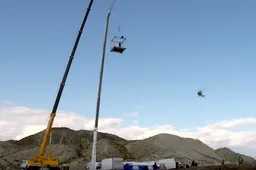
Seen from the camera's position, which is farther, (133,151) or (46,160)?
(133,151)

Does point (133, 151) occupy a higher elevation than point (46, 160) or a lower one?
higher

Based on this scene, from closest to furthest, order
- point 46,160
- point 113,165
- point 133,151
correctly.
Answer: point 46,160, point 113,165, point 133,151

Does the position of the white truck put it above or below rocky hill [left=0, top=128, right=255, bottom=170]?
below

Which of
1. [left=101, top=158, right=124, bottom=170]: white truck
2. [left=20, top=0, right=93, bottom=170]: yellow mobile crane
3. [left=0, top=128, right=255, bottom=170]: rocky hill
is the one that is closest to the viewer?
[left=20, top=0, right=93, bottom=170]: yellow mobile crane

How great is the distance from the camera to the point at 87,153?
387ft

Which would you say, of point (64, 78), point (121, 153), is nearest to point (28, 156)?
point (121, 153)

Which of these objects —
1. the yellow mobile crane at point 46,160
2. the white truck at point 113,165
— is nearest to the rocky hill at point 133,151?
the white truck at point 113,165

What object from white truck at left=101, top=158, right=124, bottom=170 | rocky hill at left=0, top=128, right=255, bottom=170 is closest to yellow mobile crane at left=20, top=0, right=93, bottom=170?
white truck at left=101, top=158, right=124, bottom=170

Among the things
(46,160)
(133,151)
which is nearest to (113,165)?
(46,160)

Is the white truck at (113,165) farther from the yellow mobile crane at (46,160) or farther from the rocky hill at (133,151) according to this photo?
the rocky hill at (133,151)

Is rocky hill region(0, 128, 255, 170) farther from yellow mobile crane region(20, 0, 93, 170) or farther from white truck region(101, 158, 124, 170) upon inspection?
yellow mobile crane region(20, 0, 93, 170)

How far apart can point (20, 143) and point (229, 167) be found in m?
133

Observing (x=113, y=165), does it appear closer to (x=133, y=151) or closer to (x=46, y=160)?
(x=46, y=160)

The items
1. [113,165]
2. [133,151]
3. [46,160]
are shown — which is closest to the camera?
[46,160]
